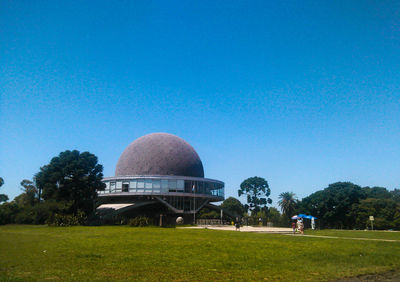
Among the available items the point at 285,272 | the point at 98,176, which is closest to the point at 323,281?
the point at 285,272

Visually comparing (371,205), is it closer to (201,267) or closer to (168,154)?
(168,154)

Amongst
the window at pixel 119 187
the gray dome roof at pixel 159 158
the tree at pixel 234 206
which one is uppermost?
the gray dome roof at pixel 159 158

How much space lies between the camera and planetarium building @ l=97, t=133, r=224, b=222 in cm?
5347

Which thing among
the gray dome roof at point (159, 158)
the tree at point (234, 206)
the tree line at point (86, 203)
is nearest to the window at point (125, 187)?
the gray dome roof at point (159, 158)

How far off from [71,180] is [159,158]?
2282 cm

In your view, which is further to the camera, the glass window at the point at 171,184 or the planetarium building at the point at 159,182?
the glass window at the point at 171,184

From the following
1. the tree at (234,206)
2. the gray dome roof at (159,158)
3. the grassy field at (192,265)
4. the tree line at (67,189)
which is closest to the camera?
the grassy field at (192,265)

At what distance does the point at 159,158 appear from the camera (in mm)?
58375

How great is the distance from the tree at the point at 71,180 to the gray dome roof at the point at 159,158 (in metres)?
19.4

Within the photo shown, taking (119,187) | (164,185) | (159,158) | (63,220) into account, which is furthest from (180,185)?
(63,220)

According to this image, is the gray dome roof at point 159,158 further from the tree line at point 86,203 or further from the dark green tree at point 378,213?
the dark green tree at point 378,213

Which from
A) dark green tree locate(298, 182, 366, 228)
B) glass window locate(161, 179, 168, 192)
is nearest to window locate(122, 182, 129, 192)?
glass window locate(161, 179, 168, 192)

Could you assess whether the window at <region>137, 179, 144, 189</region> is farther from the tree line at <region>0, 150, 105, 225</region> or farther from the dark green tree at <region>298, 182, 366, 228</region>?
the dark green tree at <region>298, 182, 366, 228</region>

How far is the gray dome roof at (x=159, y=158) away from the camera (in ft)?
190
